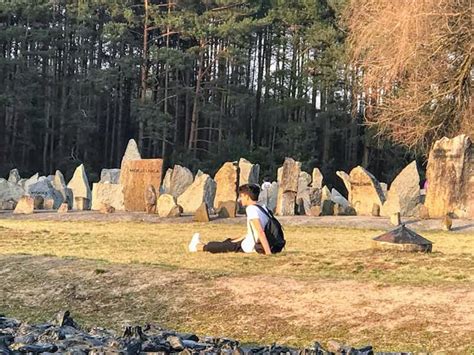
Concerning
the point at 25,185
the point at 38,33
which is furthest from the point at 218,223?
the point at 38,33

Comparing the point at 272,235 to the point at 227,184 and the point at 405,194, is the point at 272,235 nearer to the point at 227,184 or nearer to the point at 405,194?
the point at 227,184

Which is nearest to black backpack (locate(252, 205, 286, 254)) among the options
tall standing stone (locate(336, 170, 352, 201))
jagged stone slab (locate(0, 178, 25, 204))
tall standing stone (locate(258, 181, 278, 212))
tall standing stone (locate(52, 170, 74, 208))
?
tall standing stone (locate(336, 170, 352, 201))

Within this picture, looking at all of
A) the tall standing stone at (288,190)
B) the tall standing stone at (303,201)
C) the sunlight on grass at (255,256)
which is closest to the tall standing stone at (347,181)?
the tall standing stone at (303,201)

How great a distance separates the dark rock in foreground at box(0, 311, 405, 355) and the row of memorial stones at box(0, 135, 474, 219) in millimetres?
10712

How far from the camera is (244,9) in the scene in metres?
34.4

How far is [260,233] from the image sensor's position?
7.81 meters

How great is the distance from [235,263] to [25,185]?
1586cm

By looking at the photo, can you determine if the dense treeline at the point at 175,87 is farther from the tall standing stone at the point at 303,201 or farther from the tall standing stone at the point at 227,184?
the tall standing stone at the point at 227,184

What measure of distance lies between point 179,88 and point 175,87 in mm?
299

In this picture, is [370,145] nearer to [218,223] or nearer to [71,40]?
[71,40]

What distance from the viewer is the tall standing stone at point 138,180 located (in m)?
17.4

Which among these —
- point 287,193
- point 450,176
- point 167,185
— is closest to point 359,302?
point 450,176

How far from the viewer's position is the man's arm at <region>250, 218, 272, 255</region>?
7.70 meters

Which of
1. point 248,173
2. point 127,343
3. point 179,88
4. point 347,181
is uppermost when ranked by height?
point 179,88
